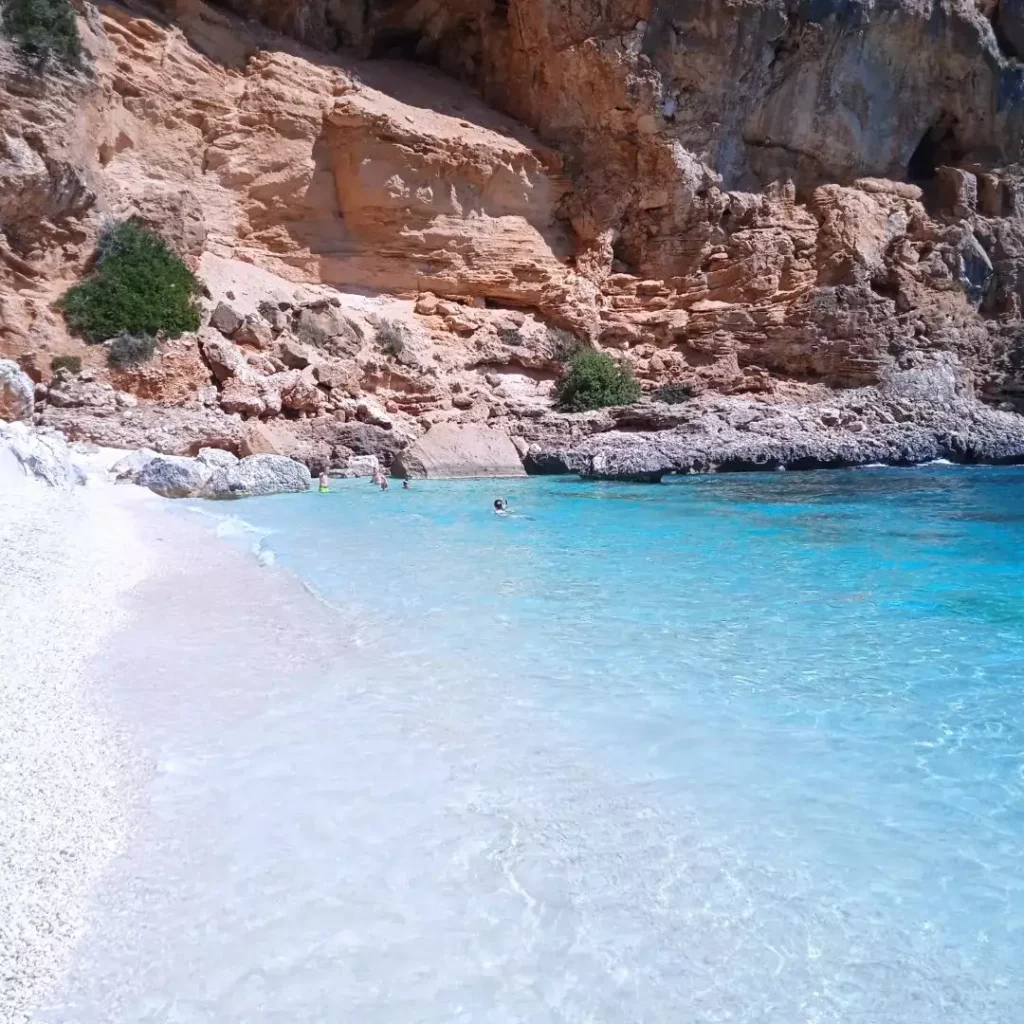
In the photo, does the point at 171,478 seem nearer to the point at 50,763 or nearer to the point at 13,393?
the point at 13,393

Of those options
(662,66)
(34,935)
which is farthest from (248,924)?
(662,66)

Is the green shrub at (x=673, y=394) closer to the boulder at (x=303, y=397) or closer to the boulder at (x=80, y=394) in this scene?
the boulder at (x=303, y=397)

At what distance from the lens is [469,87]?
27203mm

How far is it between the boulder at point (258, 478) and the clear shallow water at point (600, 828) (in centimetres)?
863

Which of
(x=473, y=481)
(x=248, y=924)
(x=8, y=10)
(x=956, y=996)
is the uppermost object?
(x=8, y=10)

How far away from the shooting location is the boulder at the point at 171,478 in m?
13.4

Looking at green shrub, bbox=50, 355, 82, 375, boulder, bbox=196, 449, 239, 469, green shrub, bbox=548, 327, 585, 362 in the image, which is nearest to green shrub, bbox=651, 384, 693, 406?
green shrub, bbox=548, 327, 585, 362

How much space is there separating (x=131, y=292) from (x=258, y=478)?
5.31 m

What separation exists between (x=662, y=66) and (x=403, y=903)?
2597cm

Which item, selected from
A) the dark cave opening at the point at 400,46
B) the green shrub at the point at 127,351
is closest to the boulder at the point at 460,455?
the green shrub at the point at 127,351

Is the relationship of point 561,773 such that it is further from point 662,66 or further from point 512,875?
point 662,66

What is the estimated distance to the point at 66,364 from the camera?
1630cm

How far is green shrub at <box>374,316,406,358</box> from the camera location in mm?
21406

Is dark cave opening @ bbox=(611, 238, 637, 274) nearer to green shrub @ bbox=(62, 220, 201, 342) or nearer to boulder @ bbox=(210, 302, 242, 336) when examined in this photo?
boulder @ bbox=(210, 302, 242, 336)
